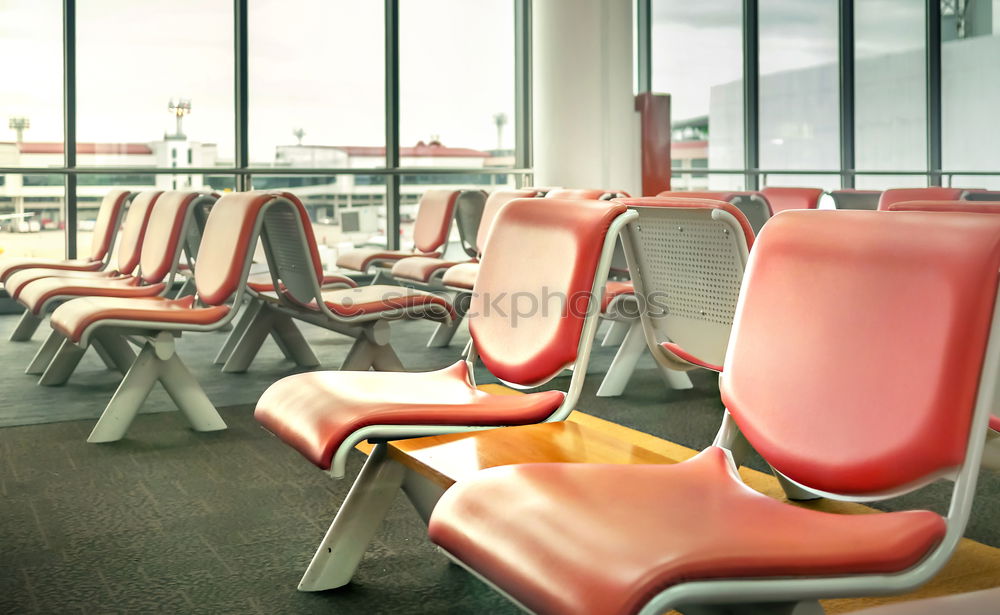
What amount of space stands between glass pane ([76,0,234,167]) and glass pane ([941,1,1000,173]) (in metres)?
7.78

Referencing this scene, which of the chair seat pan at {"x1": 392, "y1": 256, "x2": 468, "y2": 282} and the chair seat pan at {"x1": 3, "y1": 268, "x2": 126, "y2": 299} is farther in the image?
the chair seat pan at {"x1": 392, "y1": 256, "x2": 468, "y2": 282}

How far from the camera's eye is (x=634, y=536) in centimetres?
123

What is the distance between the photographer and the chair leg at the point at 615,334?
580cm

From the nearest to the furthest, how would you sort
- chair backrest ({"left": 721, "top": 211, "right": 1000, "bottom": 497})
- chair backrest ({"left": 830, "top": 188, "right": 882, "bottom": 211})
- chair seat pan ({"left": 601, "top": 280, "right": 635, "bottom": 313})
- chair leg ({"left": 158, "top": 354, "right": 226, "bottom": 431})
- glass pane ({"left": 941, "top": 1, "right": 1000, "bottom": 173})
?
chair backrest ({"left": 721, "top": 211, "right": 1000, "bottom": 497})
chair leg ({"left": 158, "top": 354, "right": 226, "bottom": 431})
chair seat pan ({"left": 601, "top": 280, "right": 635, "bottom": 313})
chair backrest ({"left": 830, "top": 188, "right": 882, "bottom": 211})
glass pane ({"left": 941, "top": 1, "right": 1000, "bottom": 173})

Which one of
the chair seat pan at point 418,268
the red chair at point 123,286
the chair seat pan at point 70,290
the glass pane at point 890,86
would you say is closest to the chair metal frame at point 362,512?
the red chair at point 123,286

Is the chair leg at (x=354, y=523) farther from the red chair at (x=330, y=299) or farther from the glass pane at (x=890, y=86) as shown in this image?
the glass pane at (x=890, y=86)

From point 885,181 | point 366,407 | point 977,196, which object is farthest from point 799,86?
point 366,407

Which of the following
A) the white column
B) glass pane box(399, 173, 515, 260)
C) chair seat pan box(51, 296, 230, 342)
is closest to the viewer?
chair seat pan box(51, 296, 230, 342)

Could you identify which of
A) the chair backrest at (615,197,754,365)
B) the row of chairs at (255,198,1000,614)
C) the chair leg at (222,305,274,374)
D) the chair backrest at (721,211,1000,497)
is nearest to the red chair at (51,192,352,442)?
the chair leg at (222,305,274,374)

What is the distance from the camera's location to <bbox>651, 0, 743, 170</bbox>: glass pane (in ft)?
31.5

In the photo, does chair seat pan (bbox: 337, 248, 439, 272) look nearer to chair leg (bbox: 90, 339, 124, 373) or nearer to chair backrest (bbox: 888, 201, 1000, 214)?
chair leg (bbox: 90, 339, 124, 373)

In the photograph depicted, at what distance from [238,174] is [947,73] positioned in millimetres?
7904

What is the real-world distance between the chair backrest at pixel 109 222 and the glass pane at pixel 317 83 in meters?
2.02

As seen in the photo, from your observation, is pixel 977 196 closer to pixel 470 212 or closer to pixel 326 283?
pixel 470 212
